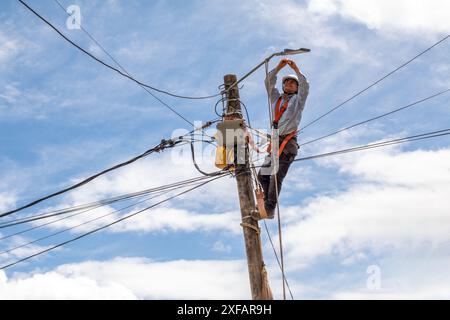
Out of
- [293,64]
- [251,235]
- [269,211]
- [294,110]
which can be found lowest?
[251,235]

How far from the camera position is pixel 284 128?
8719 mm

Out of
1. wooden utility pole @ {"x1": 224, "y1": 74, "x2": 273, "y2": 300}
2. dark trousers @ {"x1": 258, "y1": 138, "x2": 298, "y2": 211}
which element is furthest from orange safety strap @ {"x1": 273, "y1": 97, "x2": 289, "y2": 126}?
wooden utility pole @ {"x1": 224, "y1": 74, "x2": 273, "y2": 300}

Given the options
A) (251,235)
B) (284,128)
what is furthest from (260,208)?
(284,128)

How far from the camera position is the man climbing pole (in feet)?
28.3

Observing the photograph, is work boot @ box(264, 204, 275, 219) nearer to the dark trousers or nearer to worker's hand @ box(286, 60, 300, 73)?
the dark trousers

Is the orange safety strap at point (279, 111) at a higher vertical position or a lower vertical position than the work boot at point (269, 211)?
higher

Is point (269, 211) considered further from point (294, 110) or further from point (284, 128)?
point (294, 110)

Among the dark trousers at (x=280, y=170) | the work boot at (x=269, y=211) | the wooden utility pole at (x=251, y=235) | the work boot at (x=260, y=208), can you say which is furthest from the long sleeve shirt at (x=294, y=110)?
the work boot at (x=269, y=211)

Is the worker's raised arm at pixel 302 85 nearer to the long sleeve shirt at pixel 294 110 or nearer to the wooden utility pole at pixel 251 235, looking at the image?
the long sleeve shirt at pixel 294 110

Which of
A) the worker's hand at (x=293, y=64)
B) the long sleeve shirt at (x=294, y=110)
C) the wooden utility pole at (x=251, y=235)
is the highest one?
the worker's hand at (x=293, y=64)

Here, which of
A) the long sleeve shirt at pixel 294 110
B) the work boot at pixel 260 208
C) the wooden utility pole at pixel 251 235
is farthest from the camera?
the long sleeve shirt at pixel 294 110

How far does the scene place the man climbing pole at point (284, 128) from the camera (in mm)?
8633
